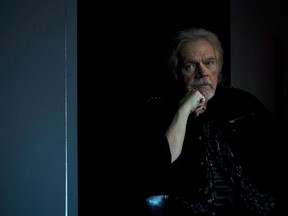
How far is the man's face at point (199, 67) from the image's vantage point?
5.09 feet

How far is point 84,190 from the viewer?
1363 millimetres

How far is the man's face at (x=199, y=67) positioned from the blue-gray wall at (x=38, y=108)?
0.64 metres

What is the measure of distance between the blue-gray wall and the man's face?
636 millimetres

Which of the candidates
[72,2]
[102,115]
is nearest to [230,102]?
[102,115]

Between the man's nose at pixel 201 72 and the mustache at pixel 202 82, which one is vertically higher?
the man's nose at pixel 201 72

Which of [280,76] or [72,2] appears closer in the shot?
[72,2]

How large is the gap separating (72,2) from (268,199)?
3.26ft

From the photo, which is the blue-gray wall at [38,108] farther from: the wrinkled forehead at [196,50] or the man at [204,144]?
the wrinkled forehead at [196,50]

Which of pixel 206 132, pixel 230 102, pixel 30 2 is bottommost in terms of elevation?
pixel 206 132

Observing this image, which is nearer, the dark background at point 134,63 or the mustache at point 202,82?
the dark background at point 134,63

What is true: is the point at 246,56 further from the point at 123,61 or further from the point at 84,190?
the point at 84,190

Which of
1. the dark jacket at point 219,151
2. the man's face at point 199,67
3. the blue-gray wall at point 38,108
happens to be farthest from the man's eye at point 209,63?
the blue-gray wall at point 38,108

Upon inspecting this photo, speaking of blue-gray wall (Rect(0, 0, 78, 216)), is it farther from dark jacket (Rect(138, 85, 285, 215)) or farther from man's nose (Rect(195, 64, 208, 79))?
man's nose (Rect(195, 64, 208, 79))

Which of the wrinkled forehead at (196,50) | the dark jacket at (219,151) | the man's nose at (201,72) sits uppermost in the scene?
the wrinkled forehead at (196,50)
